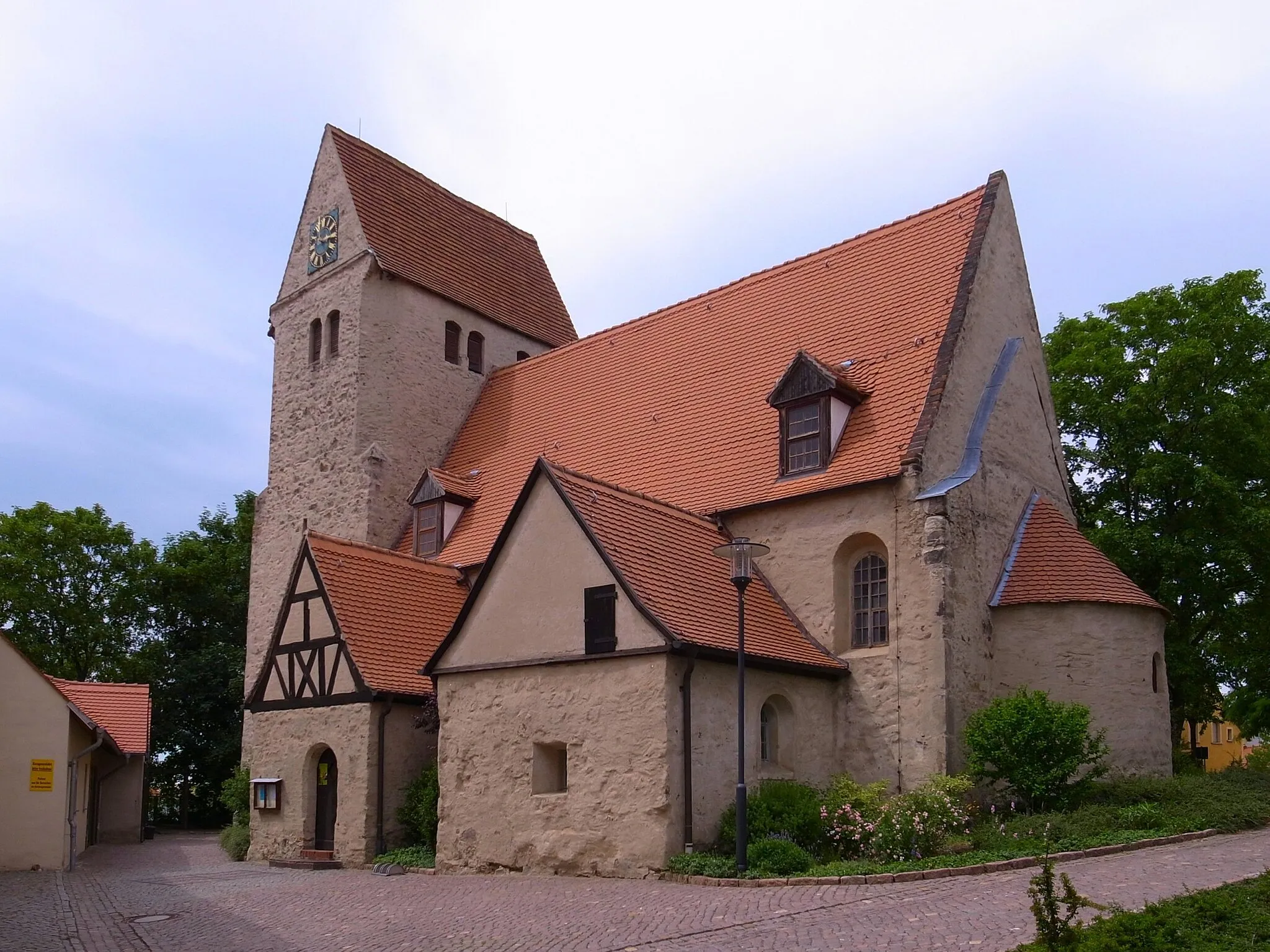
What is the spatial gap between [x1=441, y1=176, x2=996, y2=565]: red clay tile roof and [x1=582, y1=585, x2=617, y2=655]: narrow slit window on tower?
3920mm

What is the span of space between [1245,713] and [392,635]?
62.7 ft

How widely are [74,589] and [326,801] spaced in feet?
88.6

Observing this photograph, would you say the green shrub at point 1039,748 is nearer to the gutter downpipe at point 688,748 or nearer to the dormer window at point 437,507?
the gutter downpipe at point 688,748

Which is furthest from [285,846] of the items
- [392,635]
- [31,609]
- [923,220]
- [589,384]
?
[31,609]

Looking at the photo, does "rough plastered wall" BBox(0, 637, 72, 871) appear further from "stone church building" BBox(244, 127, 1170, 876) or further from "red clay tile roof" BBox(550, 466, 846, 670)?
"red clay tile roof" BBox(550, 466, 846, 670)

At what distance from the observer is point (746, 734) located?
1719cm

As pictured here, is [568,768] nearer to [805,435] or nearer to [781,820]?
[781,820]

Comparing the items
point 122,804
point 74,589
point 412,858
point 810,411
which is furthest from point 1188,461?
point 74,589

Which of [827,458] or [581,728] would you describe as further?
[827,458]

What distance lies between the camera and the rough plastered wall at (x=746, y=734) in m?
16.2

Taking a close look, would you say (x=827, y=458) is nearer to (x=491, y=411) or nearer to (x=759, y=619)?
(x=759, y=619)

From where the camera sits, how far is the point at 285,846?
21.5 m

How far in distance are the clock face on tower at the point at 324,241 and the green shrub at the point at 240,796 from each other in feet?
39.6

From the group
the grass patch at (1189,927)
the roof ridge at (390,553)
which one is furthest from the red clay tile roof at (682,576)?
the grass patch at (1189,927)
